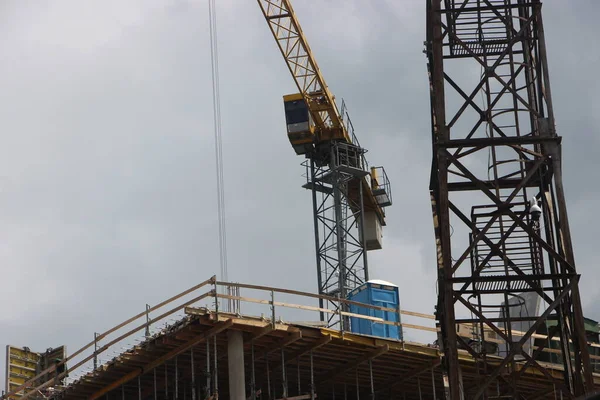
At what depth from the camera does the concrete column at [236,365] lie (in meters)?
41.7

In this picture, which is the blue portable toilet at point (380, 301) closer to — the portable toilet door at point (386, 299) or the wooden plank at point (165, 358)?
the portable toilet door at point (386, 299)

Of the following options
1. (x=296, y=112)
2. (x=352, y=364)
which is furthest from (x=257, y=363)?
(x=296, y=112)

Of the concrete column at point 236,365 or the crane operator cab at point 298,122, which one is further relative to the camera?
the crane operator cab at point 298,122

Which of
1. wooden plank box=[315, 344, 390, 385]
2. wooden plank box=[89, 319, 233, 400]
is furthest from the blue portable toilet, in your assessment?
wooden plank box=[89, 319, 233, 400]

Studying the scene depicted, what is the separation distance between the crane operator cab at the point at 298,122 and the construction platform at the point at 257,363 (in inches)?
1653

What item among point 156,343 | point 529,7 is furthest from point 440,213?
point 156,343

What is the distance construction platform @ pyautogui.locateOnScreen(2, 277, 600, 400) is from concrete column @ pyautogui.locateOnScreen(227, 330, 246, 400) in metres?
0.03

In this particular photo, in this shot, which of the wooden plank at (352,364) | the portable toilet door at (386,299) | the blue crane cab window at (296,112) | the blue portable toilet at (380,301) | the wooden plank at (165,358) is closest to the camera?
the wooden plank at (165,358)

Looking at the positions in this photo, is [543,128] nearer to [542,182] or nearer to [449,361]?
[542,182]

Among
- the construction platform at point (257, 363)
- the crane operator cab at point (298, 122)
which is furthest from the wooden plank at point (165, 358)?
the crane operator cab at point (298, 122)

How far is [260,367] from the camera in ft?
152

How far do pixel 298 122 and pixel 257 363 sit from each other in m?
46.3

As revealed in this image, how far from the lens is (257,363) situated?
4594 centimetres

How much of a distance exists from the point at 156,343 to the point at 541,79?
52.9ft
